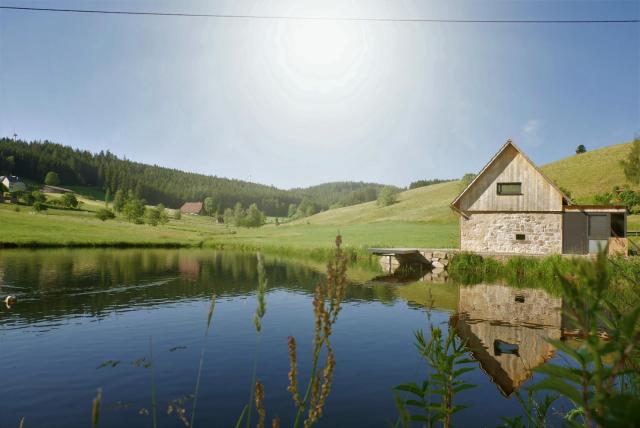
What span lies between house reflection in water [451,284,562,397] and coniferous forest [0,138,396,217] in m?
120

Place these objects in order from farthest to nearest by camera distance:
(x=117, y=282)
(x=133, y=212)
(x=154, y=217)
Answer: (x=154, y=217)
(x=133, y=212)
(x=117, y=282)

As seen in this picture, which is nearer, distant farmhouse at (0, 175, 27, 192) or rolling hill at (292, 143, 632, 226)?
rolling hill at (292, 143, 632, 226)

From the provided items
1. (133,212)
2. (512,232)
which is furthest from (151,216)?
(512,232)

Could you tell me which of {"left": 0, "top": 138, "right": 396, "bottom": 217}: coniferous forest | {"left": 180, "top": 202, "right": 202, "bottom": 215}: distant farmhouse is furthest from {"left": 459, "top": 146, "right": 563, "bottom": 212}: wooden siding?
{"left": 180, "top": 202, "right": 202, "bottom": 215}: distant farmhouse

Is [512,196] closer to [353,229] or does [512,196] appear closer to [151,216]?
[353,229]

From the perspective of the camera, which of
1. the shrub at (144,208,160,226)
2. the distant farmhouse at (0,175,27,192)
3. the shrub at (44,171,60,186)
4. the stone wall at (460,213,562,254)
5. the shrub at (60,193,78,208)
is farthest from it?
the shrub at (44,171,60,186)

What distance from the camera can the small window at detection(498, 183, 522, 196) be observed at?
99.9ft

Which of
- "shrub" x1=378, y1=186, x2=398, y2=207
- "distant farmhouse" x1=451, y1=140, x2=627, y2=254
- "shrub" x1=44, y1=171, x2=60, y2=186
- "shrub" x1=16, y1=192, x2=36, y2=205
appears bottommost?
"distant farmhouse" x1=451, y1=140, x2=627, y2=254

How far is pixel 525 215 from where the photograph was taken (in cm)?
3023

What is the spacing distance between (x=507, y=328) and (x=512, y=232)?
1819cm

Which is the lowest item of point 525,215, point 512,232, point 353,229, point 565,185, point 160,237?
point 160,237

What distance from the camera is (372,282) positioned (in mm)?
25984

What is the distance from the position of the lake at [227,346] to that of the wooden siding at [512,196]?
9019mm

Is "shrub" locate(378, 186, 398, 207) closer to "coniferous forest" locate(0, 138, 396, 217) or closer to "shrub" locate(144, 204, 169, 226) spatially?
"coniferous forest" locate(0, 138, 396, 217)
